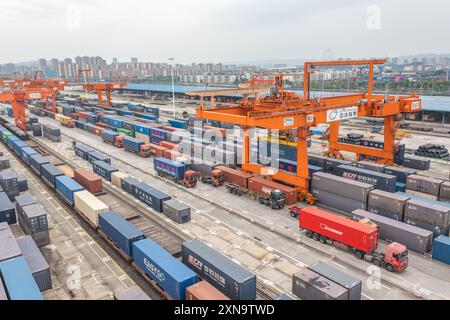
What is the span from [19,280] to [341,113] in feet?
132

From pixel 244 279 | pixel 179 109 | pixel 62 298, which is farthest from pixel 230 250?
pixel 179 109

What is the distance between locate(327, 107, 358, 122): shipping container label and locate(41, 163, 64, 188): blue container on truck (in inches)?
1520

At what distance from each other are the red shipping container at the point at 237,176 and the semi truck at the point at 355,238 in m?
13.8

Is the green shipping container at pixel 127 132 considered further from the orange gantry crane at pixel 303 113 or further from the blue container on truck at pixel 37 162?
the orange gantry crane at pixel 303 113

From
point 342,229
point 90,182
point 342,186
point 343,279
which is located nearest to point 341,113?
point 342,186

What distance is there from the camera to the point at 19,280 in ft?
71.7

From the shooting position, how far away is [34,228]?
3181cm

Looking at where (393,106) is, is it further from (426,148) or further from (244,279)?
(244,279)

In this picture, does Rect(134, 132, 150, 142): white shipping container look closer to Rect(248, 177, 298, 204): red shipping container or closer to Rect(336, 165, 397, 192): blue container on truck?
Rect(248, 177, 298, 204): red shipping container

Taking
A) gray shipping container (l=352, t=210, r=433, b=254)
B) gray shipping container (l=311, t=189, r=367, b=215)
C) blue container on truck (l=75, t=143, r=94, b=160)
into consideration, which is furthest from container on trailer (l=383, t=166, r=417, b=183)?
blue container on truck (l=75, t=143, r=94, b=160)

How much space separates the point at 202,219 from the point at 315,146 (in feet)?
145

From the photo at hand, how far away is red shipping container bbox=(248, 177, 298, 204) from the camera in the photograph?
1663 inches

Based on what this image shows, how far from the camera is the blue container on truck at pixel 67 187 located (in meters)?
40.8
